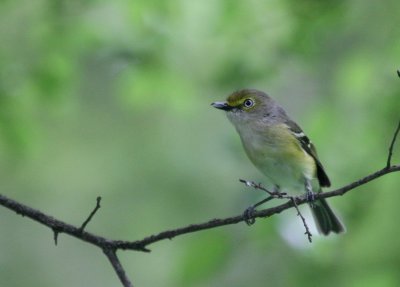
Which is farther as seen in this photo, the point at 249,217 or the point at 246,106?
the point at 246,106

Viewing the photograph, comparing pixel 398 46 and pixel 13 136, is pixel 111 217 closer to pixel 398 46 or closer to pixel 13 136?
pixel 13 136

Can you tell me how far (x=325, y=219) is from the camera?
719 centimetres

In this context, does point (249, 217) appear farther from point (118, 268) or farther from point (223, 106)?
point (223, 106)

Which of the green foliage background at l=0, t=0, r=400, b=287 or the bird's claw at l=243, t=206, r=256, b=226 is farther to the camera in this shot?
the green foliage background at l=0, t=0, r=400, b=287

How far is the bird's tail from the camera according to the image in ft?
22.7

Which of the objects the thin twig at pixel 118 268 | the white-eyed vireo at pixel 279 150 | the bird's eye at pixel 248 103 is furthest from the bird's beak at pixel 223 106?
the thin twig at pixel 118 268

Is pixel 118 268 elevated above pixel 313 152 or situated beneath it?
situated beneath

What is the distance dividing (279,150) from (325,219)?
95cm

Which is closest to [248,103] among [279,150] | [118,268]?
[279,150]

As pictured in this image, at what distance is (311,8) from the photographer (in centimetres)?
717

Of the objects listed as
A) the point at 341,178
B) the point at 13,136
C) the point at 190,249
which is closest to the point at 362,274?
the point at 341,178

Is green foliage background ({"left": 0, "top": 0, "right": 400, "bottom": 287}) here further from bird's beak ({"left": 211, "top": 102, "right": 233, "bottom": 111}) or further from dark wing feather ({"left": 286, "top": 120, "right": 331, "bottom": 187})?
bird's beak ({"left": 211, "top": 102, "right": 233, "bottom": 111})

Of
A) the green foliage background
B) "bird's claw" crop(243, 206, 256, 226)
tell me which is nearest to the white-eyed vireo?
the green foliage background

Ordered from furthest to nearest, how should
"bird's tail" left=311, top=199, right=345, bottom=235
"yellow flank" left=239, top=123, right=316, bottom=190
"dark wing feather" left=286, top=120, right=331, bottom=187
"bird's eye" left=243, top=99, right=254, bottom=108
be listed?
"bird's eye" left=243, top=99, right=254, bottom=108 → "bird's tail" left=311, top=199, right=345, bottom=235 → "dark wing feather" left=286, top=120, right=331, bottom=187 → "yellow flank" left=239, top=123, right=316, bottom=190
